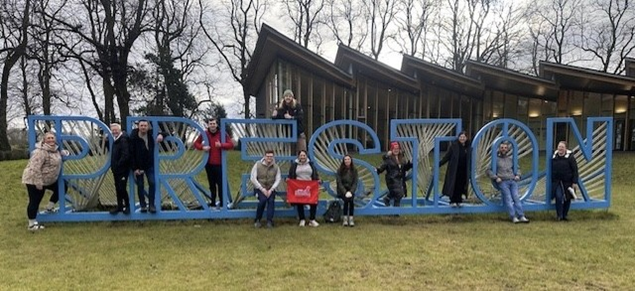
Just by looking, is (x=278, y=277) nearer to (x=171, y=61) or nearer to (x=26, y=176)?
(x=26, y=176)

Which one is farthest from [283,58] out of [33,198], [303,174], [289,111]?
[33,198]

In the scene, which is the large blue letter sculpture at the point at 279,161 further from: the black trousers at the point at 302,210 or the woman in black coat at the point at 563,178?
the black trousers at the point at 302,210

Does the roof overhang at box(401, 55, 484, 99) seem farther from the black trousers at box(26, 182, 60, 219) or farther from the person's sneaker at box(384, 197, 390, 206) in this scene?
the black trousers at box(26, 182, 60, 219)

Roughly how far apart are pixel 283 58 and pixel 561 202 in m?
11.1

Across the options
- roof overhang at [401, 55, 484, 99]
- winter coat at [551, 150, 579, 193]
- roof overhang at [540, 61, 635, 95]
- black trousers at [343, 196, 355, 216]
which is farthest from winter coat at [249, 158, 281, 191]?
roof overhang at [540, 61, 635, 95]

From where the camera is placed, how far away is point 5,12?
17.8 meters

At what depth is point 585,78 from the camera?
17797 mm

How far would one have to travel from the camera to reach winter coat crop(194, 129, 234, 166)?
7211 millimetres

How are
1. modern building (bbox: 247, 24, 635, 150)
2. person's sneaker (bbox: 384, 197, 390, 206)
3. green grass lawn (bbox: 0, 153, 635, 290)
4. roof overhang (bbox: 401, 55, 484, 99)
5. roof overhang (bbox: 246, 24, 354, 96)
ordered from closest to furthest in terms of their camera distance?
1. green grass lawn (bbox: 0, 153, 635, 290)
2. person's sneaker (bbox: 384, 197, 390, 206)
3. roof overhang (bbox: 246, 24, 354, 96)
4. modern building (bbox: 247, 24, 635, 150)
5. roof overhang (bbox: 401, 55, 484, 99)

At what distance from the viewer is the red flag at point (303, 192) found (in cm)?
701

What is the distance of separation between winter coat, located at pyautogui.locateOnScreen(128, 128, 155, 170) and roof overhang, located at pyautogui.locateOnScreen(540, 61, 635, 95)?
53.7 ft

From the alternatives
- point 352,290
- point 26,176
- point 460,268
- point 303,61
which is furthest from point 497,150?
point 303,61

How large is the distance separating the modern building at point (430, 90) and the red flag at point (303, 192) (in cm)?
794

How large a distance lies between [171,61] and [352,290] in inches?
965
